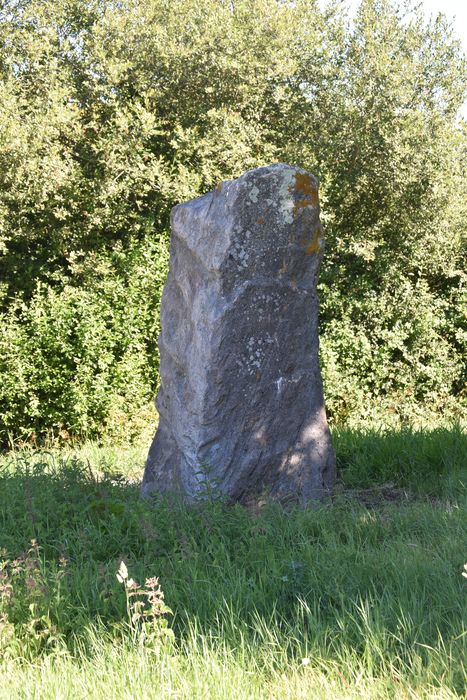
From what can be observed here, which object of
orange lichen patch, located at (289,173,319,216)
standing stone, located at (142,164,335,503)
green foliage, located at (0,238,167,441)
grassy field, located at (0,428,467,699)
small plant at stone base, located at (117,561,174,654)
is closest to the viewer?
grassy field, located at (0,428,467,699)

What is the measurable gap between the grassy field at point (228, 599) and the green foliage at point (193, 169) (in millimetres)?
5221

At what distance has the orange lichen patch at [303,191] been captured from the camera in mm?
5574

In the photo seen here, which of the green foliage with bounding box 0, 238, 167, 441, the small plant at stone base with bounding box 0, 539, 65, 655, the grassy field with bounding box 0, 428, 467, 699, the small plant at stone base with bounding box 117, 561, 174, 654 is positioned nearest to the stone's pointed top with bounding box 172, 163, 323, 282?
the grassy field with bounding box 0, 428, 467, 699

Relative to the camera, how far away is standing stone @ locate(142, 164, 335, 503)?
5.39 m

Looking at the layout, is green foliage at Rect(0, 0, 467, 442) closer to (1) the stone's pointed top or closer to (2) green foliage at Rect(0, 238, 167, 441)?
(2) green foliage at Rect(0, 238, 167, 441)

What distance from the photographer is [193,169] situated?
10867mm

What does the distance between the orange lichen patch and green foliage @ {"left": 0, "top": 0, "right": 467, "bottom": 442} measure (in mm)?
5063

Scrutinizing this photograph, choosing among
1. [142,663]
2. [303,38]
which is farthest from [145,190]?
[142,663]

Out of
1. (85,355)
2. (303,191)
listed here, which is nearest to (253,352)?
(303,191)

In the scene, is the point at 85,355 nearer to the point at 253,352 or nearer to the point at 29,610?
the point at 253,352

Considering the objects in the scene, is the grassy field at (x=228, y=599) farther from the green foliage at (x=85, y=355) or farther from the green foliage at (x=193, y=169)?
the green foliage at (x=193, y=169)

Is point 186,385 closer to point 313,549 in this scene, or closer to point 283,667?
point 313,549

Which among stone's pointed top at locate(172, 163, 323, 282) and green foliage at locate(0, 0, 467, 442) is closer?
stone's pointed top at locate(172, 163, 323, 282)

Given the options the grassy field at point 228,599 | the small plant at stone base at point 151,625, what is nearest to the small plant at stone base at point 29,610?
the grassy field at point 228,599
